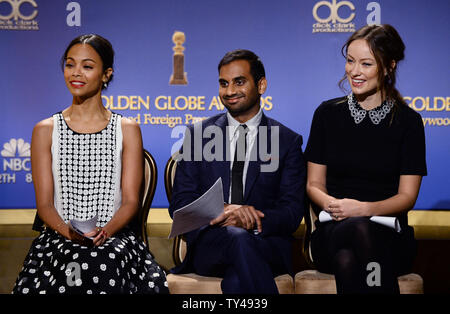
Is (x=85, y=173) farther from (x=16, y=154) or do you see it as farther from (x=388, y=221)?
(x=388, y=221)

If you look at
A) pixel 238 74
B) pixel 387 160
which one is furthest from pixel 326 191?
pixel 238 74

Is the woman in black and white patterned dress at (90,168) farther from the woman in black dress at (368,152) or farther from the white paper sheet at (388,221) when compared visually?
the white paper sheet at (388,221)

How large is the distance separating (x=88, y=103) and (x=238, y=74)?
0.83 meters

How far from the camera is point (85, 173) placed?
2984 millimetres

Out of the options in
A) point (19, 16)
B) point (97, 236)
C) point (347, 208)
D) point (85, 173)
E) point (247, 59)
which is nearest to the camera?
point (97, 236)

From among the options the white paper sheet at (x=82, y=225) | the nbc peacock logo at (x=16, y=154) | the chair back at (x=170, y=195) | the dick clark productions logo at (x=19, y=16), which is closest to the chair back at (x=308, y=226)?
the chair back at (x=170, y=195)

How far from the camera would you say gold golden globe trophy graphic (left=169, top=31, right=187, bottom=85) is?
4.04 m

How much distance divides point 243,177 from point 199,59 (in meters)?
1.34

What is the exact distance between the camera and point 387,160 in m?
2.98

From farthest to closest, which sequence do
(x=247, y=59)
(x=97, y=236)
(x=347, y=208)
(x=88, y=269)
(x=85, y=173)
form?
(x=247, y=59) → (x=85, y=173) → (x=347, y=208) → (x=97, y=236) → (x=88, y=269)

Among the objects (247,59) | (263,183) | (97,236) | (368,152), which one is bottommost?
(97,236)

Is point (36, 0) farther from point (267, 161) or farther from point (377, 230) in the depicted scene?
point (377, 230)

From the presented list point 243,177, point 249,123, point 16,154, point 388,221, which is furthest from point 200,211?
point 16,154

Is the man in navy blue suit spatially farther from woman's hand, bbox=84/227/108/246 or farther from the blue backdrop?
the blue backdrop
